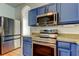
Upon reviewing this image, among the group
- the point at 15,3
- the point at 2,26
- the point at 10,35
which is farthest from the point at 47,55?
the point at 15,3

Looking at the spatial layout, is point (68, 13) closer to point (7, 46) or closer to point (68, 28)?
point (68, 28)

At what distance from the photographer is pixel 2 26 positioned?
154 centimetres

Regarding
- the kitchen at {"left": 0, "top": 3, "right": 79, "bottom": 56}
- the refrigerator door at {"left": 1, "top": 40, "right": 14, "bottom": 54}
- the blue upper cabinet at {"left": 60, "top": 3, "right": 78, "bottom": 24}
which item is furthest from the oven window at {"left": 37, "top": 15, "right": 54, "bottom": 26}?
the refrigerator door at {"left": 1, "top": 40, "right": 14, "bottom": 54}

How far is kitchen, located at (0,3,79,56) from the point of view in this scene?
1.48 m

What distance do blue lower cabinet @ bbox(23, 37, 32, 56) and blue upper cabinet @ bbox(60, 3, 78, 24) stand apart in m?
0.58

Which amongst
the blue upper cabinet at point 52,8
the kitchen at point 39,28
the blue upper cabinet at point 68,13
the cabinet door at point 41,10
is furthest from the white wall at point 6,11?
the blue upper cabinet at point 68,13

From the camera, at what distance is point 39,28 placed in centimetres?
163

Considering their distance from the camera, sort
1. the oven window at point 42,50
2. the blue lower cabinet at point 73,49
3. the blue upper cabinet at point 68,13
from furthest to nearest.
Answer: the oven window at point 42,50 < the blue upper cabinet at point 68,13 < the blue lower cabinet at point 73,49

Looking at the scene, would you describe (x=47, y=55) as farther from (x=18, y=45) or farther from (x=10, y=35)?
(x=10, y=35)

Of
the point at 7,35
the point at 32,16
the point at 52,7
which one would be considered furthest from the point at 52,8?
the point at 7,35

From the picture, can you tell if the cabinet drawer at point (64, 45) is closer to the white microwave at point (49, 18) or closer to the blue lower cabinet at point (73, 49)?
the blue lower cabinet at point (73, 49)

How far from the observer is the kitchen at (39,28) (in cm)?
148

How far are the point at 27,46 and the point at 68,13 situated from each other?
2.65 feet

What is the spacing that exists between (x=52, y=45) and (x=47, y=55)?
18 cm
